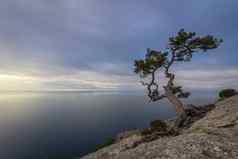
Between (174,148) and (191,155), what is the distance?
1.82m

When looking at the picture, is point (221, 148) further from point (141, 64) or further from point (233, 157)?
point (141, 64)

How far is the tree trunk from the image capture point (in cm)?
4154

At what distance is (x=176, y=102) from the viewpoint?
→ 43.1 meters

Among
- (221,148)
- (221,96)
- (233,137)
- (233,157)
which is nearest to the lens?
(233,157)

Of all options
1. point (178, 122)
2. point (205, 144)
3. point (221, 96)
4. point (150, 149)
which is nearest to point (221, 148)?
point (205, 144)

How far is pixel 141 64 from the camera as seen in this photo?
152 feet

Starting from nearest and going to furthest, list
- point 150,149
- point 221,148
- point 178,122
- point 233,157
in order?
point 233,157 → point 221,148 → point 150,149 → point 178,122

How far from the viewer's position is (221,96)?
170ft

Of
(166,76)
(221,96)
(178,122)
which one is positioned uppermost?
(166,76)

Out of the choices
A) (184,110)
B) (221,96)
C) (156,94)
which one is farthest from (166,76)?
(221,96)

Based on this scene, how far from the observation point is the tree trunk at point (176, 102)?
1635 inches

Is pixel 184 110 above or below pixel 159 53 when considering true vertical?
below

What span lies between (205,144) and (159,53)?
88.4ft

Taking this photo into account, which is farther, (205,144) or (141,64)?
(141,64)
